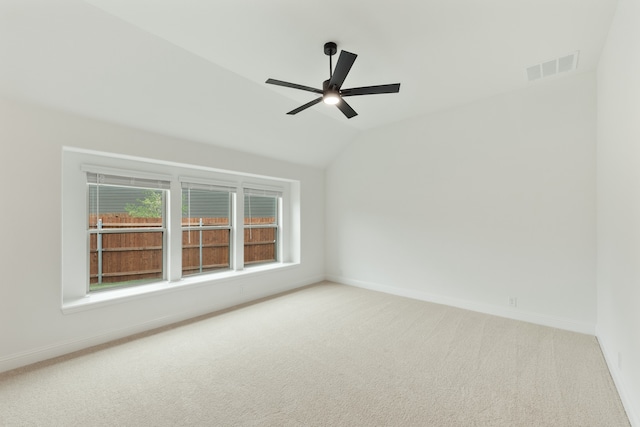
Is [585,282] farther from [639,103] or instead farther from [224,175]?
[224,175]

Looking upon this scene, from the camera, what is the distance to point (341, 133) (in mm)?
4996

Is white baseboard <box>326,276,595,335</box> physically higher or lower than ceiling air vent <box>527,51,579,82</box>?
lower

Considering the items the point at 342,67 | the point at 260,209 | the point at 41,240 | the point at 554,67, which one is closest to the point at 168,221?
the point at 41,240

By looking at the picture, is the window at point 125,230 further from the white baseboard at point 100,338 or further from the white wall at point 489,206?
the white wall at point 489,206

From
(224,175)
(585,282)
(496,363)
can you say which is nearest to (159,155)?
A: (224,175)

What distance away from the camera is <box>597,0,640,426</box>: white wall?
1.80 metres

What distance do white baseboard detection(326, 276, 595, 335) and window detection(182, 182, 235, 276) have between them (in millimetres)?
2530

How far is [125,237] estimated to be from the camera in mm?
3518

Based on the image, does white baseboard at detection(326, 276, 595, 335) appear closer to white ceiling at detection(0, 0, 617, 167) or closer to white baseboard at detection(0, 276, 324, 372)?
white baseboard at detection(0, 276, 324, 372)

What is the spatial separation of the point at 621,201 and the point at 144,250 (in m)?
4.94

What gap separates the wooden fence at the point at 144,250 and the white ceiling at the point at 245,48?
127cm

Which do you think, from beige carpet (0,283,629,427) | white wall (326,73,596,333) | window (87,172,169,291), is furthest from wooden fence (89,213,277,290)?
white wall (326,73,596,333)

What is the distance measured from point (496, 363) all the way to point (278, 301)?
2.94 m

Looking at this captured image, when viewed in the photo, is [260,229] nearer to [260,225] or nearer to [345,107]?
[260,225]
